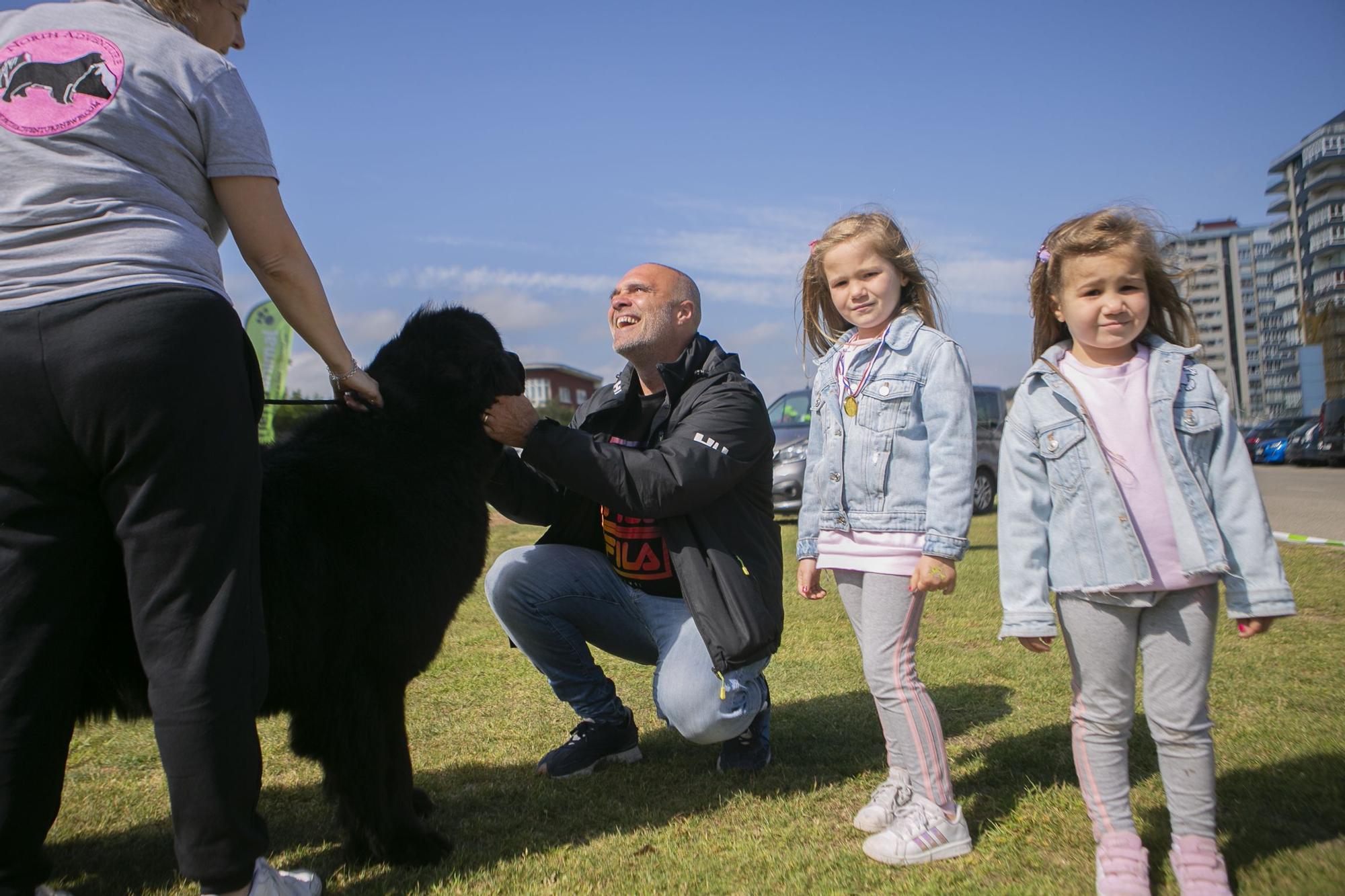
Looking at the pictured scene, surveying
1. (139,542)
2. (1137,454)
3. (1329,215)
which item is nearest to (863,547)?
(1137,454)

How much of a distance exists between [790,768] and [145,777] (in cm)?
232

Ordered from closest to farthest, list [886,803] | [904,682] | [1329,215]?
[904,682] → [886,803] → [1329,215]

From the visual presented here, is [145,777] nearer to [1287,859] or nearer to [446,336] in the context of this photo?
[446,336]

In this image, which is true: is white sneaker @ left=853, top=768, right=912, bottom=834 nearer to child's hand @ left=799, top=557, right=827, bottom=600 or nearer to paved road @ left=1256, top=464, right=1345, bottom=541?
child's hand @ left=799, top=557, right=827, bottom=600

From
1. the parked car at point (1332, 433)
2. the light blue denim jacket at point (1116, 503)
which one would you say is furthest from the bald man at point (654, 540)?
the parked car at point (1332, 433)

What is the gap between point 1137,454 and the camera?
2.08 m

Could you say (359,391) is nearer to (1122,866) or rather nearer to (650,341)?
(650,341)

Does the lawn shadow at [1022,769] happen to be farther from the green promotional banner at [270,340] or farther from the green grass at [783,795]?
the green promotional banner at [270,340]

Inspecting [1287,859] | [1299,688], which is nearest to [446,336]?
[1287,859]

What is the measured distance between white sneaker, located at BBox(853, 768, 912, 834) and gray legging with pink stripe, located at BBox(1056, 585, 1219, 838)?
52 cm

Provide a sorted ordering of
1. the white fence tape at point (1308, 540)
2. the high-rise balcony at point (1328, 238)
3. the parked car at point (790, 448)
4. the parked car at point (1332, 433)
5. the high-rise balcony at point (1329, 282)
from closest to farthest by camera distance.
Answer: the white fence tape at point (1308, 540)
the parked car at point (790, 448)
the parked car at point (1332, 433)
the high-rise balcony at point (1329, 282)
the high-rise balcony at point (1328, 238)

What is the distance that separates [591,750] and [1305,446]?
33223 millimetres

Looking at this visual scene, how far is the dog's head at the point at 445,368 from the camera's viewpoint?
2.45 meters

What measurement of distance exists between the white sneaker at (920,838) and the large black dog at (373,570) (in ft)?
3.93
